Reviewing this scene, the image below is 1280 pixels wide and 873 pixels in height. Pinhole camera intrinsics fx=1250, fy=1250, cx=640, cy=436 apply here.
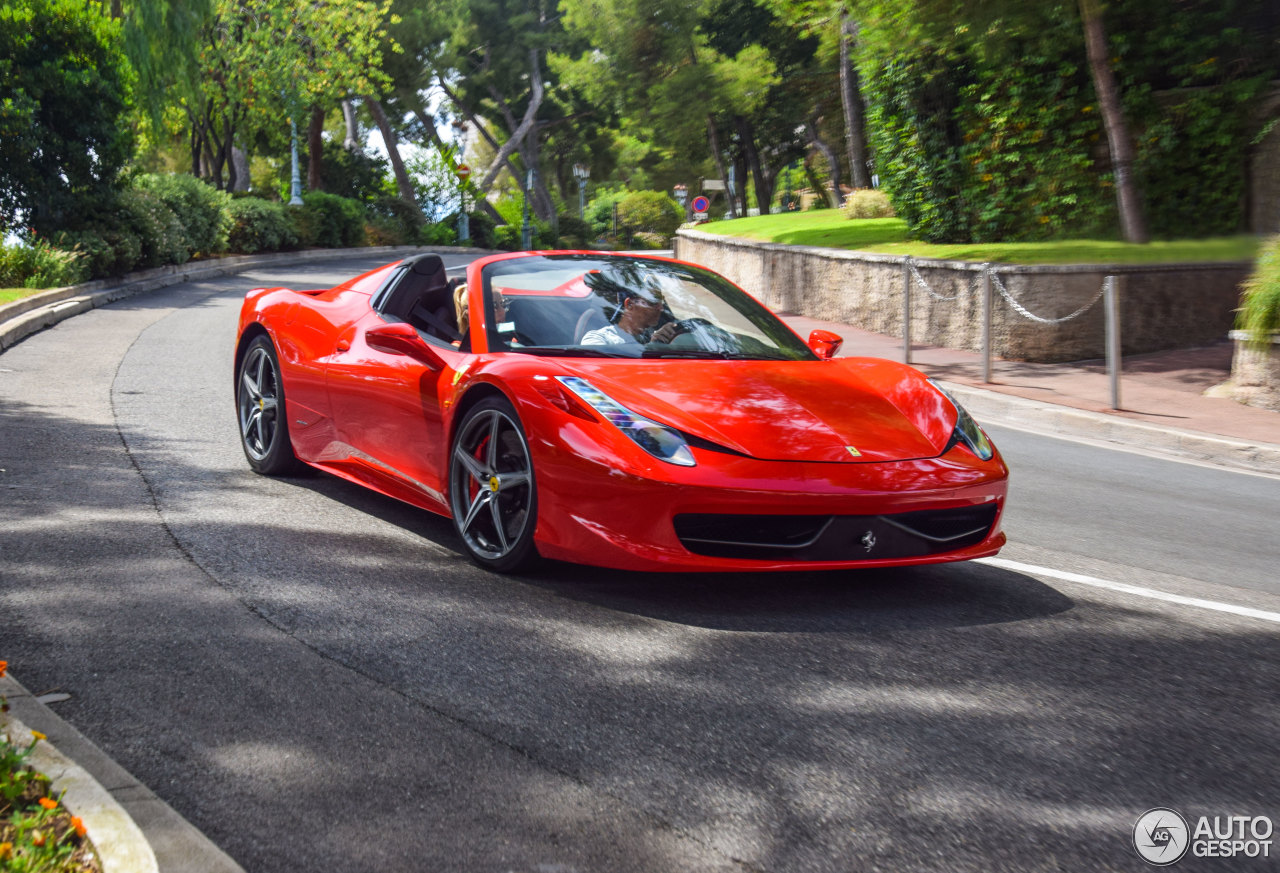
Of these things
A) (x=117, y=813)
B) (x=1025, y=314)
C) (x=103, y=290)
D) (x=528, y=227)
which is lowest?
(x=528, y=227)

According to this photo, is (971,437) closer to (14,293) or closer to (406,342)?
(406,342)

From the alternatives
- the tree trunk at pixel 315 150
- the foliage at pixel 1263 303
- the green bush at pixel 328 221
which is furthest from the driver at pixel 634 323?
the tree trunk at pixel 315 150

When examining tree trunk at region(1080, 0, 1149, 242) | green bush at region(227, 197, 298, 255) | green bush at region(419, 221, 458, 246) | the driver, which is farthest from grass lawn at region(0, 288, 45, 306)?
green bush at region(419, 221, 458, 246)

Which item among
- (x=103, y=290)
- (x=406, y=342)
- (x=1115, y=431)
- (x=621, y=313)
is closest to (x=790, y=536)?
(x=621, y=313)

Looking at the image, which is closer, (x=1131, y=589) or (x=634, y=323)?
(x=1131, y=589)

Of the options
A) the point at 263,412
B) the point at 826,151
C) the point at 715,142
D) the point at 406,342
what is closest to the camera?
the point at 406,342

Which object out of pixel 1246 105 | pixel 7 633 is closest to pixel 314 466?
pixel 7 633

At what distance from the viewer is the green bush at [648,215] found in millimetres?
77188

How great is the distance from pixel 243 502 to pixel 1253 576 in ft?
14.8

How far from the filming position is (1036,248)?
15.7 metres

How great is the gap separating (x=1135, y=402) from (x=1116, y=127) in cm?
549

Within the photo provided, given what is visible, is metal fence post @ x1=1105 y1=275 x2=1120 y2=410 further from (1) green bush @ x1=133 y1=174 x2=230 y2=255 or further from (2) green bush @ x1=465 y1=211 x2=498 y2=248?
(2) green bush @ x1=465 y1=211 x2=498 y2=248

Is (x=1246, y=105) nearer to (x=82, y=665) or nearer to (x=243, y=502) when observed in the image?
(x=243, y=502)

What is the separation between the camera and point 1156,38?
15266mm
